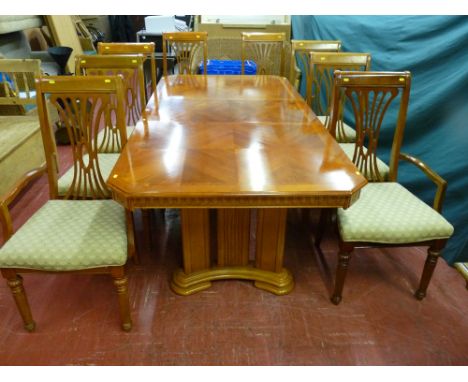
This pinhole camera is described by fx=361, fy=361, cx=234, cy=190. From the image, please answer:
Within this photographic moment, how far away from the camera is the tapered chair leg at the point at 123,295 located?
56.3 inches

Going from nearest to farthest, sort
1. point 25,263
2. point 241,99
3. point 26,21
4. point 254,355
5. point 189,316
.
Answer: point 25,263
point 254,355
point 189,316
point 241,99
point 26,21

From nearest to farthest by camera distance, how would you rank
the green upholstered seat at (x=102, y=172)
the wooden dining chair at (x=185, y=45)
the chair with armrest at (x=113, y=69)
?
1. the green upholstered seat at (x=102, y=172)
2. the chair with armrest at (x=113, y=69)
3. the wooden dining chair at (x=185, y=45)

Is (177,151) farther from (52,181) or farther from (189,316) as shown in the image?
(189,316)

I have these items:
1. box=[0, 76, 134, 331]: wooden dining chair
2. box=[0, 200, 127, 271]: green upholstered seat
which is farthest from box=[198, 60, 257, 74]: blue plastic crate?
box=[0, 200, 127, 271]: green upholstered seat

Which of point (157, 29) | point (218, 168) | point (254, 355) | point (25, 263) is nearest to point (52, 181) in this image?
point (25, 263)

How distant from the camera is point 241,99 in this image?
2.33 meters

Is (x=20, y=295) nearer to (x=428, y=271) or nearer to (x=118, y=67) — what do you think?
(x=118, y=67)

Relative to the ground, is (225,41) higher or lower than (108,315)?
higher

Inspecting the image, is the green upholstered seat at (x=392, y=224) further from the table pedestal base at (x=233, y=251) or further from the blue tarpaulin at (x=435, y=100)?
the blue tarpaulin at (x=435, y=100)

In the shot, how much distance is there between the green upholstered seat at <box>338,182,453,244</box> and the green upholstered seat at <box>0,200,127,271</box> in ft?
3.14

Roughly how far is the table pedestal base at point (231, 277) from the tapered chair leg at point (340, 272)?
0.22 metres

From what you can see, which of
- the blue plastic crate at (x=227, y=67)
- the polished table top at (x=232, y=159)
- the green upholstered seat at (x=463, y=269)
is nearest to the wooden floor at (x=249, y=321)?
the green upholstered seat at (x=463, y=269)

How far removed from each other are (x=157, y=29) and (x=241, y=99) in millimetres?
4152

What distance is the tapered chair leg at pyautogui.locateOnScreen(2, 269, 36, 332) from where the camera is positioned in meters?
1.41
